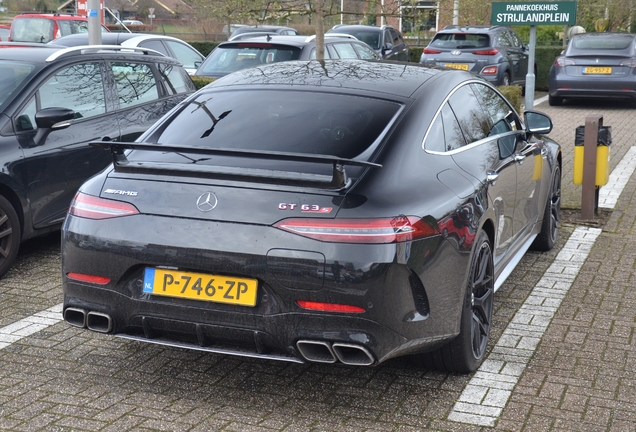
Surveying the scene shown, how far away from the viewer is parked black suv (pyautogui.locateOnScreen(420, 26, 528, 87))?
745 inches

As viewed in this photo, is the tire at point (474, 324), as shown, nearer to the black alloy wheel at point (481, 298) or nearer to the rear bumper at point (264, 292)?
the black alloy wheel at point (481, 298)

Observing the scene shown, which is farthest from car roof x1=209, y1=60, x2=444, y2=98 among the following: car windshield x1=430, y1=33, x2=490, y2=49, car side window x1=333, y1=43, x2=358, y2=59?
car windshield x1=430, y1=33, x2=490, y2=49

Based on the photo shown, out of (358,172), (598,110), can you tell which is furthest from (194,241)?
(598,110)

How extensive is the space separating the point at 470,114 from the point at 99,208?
2205 millimetres

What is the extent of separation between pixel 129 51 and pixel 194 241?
4542 millimetres

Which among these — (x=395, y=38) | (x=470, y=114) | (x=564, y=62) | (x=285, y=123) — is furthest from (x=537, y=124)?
(x=395, y=38)

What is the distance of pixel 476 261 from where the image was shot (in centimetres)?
444

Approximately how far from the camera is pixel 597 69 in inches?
715

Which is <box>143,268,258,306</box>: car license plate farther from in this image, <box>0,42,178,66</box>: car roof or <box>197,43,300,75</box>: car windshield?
<box>197,43,300,75</box>: car windshield

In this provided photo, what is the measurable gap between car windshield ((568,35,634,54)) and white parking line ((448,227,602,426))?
12426mm

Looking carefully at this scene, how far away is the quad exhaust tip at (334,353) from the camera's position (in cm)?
372

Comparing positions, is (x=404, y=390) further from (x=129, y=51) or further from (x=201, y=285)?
(x=129, y=51)

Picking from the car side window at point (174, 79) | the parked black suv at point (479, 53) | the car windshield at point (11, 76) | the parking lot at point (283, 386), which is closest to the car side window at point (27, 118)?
the car windshield at point (11, 76)

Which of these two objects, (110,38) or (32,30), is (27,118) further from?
(32,30)
